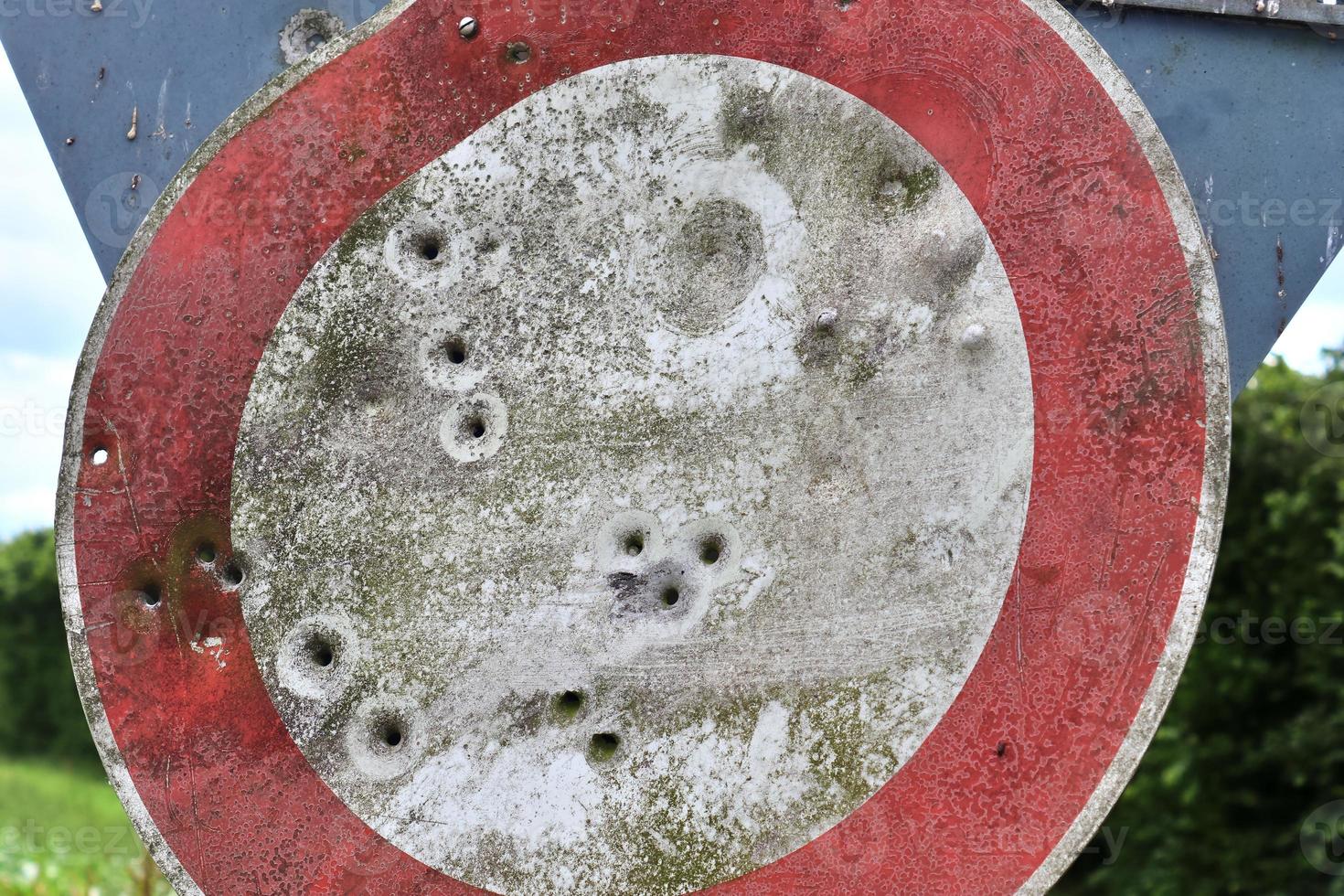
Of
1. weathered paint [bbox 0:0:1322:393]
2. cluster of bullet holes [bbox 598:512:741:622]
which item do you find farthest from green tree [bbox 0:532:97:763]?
cluster of bullet holes [bbox 598:512:741:622]

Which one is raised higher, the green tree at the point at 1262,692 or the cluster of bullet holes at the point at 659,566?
the green tree at the point at 1262,692

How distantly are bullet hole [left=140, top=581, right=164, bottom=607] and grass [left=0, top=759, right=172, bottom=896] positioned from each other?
0.61 metres

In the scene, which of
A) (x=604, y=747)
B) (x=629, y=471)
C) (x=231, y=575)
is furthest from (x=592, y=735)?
(x=231, y=575)

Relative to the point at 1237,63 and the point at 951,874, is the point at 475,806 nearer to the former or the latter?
the point at 951,874

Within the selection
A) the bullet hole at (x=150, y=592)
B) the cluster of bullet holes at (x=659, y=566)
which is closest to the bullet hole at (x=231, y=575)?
the bullet hole at (x=150, y=592)

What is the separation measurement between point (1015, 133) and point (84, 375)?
1.74 metres

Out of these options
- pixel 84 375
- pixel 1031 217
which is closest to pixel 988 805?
pixel 1031 217

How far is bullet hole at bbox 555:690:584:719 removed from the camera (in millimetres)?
2289

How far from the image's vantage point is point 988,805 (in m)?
2.22

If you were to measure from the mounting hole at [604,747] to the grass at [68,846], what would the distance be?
1053 mm

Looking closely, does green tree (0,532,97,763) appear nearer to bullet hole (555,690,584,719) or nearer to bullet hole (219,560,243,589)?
bullet hole (219,560,243,589)

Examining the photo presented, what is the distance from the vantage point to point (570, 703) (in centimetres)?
229

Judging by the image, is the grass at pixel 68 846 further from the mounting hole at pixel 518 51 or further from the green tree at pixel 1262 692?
the green tree at pixel 1262 692

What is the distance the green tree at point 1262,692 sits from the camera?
920 centimetres
